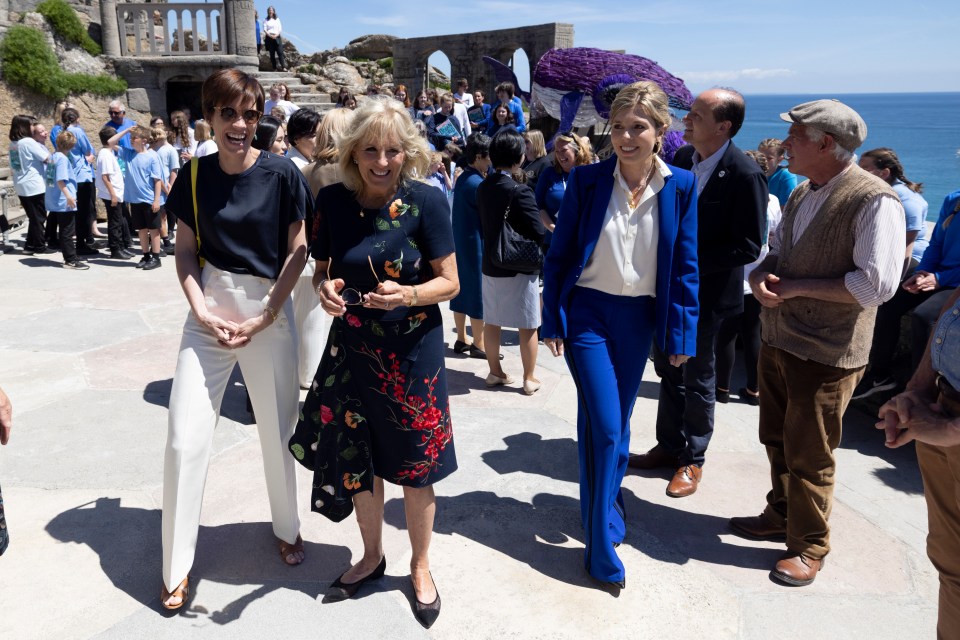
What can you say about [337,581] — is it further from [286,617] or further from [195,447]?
[195,447]

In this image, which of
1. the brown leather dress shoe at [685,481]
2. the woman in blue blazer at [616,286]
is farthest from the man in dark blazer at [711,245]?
the woman in blue blazer at [616,286]

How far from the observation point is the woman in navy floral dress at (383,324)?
279 cm

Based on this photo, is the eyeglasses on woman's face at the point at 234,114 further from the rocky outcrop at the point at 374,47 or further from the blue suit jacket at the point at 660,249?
the rocky outcrop at the point at 374,47

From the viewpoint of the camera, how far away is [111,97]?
13.6 metres

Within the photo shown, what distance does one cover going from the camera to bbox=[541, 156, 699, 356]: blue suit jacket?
127 inches

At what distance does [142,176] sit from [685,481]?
7835 mm

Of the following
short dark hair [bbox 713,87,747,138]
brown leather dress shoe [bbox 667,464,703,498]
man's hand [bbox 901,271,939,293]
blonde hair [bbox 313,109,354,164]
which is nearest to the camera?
short dark hair [bbox 713,87,747,138]

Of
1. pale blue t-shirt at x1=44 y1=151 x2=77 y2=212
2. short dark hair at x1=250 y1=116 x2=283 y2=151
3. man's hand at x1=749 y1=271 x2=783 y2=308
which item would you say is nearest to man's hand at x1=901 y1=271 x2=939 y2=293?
man's hand at x1=749 y1=271 x2=783 y2=308

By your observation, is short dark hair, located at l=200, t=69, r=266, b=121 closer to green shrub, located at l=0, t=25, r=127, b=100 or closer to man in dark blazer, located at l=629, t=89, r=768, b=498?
man in dark blazer, located at l=629, t=89, r=768, b=498

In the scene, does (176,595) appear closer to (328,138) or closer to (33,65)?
(328,138)

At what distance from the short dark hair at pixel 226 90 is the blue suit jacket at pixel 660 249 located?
1.39 m

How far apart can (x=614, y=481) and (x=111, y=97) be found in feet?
44.1

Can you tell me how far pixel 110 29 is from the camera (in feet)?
44.9

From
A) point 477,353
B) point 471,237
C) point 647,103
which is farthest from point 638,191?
point 477,353
